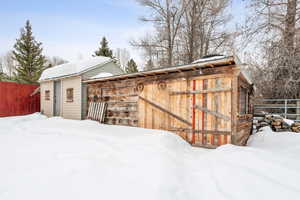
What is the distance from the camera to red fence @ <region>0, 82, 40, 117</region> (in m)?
10.3

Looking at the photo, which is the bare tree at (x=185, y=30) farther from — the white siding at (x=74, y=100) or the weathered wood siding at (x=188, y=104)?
the weathered wood siding at (x=188, y=104)

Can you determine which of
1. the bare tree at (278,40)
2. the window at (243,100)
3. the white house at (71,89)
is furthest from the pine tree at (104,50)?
the window at (243,100)

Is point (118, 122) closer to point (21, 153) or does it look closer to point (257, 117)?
point (21, 153)

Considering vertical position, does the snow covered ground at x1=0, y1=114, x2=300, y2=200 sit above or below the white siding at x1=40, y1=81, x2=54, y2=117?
below

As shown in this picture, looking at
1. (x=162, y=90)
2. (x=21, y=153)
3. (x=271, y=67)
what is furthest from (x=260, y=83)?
(x=21, y=153)

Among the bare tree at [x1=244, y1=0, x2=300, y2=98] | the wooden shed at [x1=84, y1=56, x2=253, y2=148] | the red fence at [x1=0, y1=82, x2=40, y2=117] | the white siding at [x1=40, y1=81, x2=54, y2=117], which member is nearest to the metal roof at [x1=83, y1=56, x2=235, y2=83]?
the wooden shed at [x1=84, y1=56, x2=253, y2=148]

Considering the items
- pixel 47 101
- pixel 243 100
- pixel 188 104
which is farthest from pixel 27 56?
pixel 243 100

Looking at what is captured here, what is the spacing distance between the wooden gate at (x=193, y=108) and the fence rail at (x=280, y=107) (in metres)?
5.40

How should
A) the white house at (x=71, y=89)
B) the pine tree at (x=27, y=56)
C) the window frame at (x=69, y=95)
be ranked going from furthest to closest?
the pine tree at (x=27, y=56), the window frame at (x=69, y=95), the white house at (x=71, y=89)

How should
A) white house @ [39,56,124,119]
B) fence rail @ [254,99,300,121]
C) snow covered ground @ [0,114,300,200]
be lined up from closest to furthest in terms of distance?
snow covered ground @ [0,114,300,200]
fence rail @ [254,99,300,121]
white house @ [39,56,124,119]

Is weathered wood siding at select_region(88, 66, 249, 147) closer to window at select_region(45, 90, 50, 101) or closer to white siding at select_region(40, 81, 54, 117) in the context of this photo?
white siding at select_region(40, 81, 54, 117)

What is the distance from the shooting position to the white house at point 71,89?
8.19 metres

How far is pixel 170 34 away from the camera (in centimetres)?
1316

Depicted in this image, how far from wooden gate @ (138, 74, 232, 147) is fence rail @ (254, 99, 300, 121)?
5.40m
